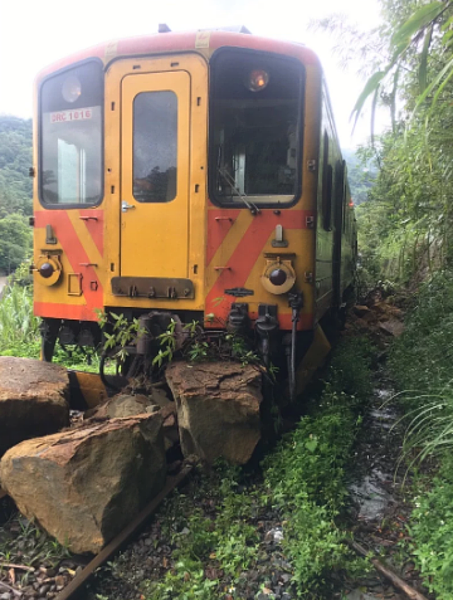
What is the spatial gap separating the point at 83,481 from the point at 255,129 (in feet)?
8.80

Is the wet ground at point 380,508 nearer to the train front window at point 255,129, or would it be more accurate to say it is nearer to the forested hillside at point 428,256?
the forested hillside at point 428,256

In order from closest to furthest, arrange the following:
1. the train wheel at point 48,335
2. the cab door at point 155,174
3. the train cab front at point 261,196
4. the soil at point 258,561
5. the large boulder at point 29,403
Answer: the soil at point 258,561
the large boulder at point 29,403
the train cab front at point 261,196
the cab door at point 155,174
the train wheel at point 48,335

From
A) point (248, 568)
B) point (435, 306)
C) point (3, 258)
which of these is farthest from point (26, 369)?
point (3, 258)

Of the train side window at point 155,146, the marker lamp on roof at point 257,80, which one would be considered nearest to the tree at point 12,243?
the train side window at point 155,146

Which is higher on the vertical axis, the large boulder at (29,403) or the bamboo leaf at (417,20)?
the bamboo leaf at (417,20)

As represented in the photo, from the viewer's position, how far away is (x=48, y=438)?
9.60ft

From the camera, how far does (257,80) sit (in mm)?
3723

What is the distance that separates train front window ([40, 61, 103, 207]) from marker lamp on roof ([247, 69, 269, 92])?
Answer: 120 centimetres

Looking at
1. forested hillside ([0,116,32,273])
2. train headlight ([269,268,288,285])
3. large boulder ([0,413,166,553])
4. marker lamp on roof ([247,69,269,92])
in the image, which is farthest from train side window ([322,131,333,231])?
forested hillside ([0,116,32,273])

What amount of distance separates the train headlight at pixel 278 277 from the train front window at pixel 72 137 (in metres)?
1.50

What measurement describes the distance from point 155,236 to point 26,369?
1.42m

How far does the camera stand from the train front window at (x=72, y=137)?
13.3ft


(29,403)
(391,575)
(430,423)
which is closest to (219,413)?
(29,403)

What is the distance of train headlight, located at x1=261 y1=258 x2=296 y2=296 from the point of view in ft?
12.0
